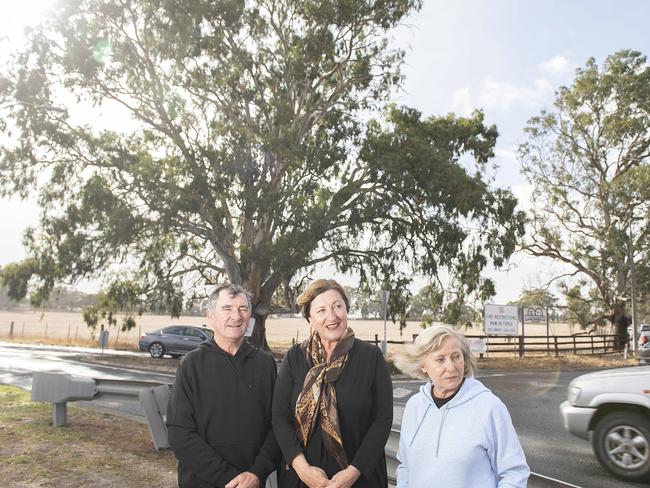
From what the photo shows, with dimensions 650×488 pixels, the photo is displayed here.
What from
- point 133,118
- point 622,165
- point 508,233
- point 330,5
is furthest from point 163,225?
point 622,165

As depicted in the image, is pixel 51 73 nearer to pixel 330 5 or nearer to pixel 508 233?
pixel 330 5

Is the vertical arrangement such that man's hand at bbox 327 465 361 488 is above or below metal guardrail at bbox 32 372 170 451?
above

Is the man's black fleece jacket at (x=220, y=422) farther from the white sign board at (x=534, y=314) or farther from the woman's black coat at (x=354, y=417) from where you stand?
the white sign board at (x=534, y=314)

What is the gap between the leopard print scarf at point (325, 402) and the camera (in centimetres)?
294

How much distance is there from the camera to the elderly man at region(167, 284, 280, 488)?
311 centimetres

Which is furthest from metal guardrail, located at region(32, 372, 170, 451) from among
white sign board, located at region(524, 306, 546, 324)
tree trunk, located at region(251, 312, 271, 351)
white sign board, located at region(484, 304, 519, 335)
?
white sign board, located at region(524, 306, 546, 324)

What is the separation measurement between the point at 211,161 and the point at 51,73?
807 centimetres

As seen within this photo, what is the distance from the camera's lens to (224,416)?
318cm

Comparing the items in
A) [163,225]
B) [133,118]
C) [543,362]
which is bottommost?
[543,362]

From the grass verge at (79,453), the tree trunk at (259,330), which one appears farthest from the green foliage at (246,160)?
the grass verge at (79,453)

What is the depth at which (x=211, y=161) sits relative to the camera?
22406 mm

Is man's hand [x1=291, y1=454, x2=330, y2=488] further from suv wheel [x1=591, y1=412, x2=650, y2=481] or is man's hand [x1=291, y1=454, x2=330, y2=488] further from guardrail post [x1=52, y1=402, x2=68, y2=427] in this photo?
guardrail post [x1=52, y1=402, x2=68, y2=427]

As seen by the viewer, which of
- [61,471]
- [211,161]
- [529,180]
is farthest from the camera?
[529,180]

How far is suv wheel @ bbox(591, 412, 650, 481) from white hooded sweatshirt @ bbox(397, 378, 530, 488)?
4010mm
